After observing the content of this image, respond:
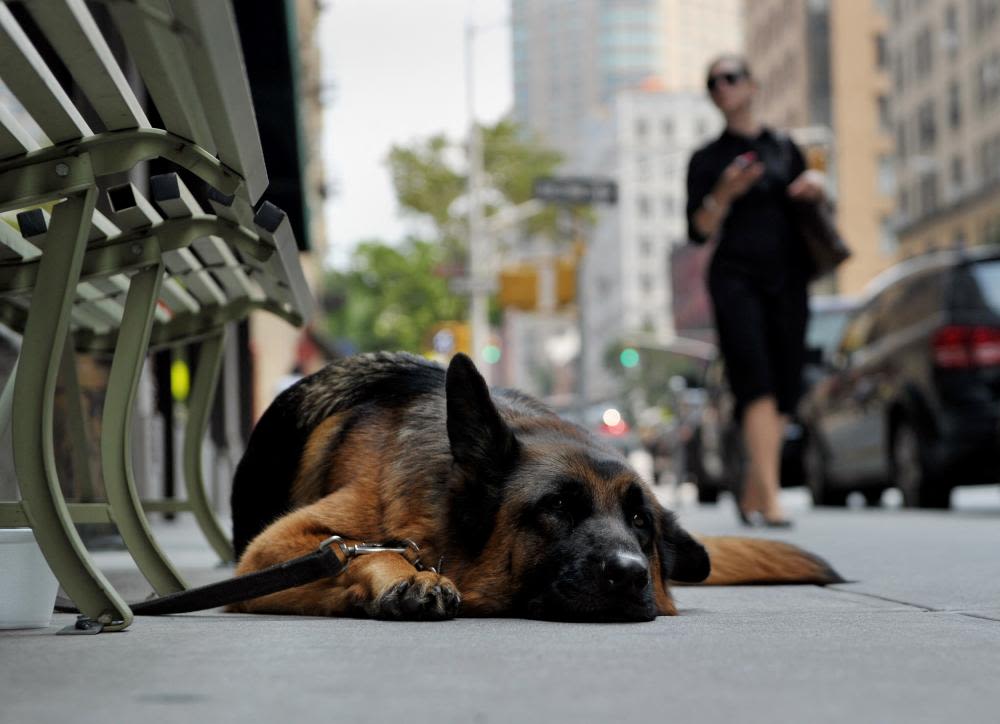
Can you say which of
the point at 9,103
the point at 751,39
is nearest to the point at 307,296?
the point at 9,103

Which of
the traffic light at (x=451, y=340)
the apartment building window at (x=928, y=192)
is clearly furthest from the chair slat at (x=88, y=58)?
the apartment building window at (x=928, y=192)

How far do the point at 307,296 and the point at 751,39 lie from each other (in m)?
102

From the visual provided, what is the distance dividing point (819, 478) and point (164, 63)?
12.6 metres

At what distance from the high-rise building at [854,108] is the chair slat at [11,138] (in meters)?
84.4

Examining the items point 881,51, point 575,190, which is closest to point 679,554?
point 575,190

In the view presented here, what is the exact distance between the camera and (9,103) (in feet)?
25.9

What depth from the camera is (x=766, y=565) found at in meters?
5.45

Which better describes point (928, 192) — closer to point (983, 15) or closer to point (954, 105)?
point (954, 105)

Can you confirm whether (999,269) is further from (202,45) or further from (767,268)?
(202,45)

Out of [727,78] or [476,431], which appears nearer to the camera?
[476,431]

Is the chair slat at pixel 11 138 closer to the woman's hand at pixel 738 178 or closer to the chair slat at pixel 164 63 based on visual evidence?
the chair slat at pixel 164 63

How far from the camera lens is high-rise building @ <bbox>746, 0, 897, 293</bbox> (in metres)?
88.1

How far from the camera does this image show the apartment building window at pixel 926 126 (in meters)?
71.8

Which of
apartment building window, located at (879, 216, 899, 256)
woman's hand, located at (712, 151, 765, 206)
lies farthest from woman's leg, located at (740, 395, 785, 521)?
apartment building window, located at (879, 216, 899, 256)
